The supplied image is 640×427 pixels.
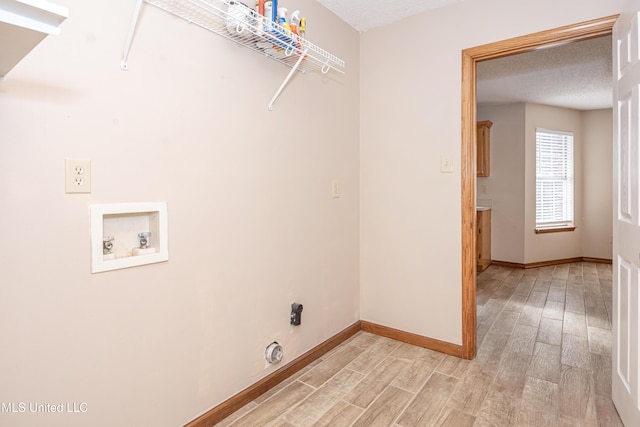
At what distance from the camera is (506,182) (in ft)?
17.1

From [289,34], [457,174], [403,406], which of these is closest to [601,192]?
[457,174]

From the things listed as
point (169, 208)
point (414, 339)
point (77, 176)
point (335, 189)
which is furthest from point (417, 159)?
point (77, 176)

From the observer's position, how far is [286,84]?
2.03 meters

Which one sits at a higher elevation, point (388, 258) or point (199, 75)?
point (199, 75)

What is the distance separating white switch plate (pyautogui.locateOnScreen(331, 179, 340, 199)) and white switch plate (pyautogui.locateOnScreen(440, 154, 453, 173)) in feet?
2.42

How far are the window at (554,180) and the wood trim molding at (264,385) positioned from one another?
14.0ft

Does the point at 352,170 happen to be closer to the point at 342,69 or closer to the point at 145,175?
the point at 342,69

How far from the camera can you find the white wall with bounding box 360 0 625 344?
2293 mm

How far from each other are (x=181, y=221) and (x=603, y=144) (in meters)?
6.55

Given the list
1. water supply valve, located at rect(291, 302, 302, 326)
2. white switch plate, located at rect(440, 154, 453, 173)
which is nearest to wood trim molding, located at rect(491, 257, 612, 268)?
white switch plate, located at rect(440, 154, 453, 173)

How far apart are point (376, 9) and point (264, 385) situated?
2520 millimetres

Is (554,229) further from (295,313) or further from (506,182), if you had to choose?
(295,313)

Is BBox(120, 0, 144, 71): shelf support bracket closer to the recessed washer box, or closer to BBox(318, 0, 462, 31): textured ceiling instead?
the recessed washer box

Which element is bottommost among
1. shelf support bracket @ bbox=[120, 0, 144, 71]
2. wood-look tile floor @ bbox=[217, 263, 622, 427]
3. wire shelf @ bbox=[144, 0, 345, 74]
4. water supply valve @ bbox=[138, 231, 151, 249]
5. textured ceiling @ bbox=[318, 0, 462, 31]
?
wood-look tile floor @ bbox=[217, 263, 622, 427]
